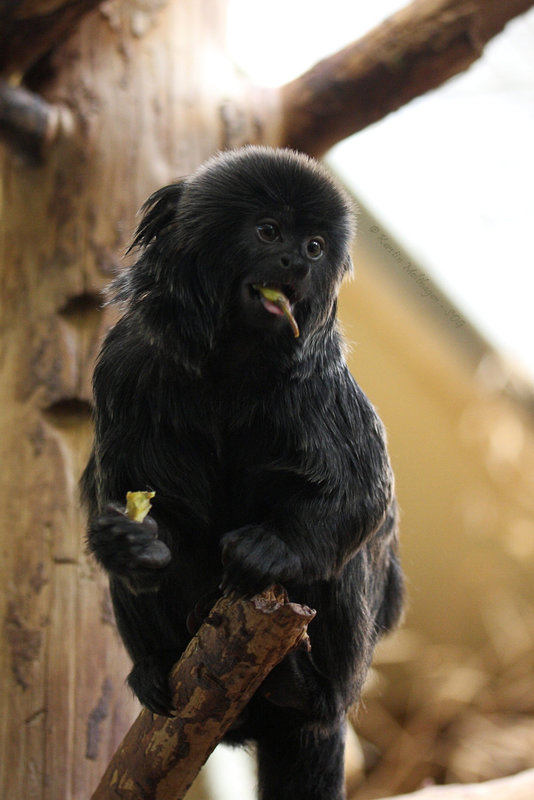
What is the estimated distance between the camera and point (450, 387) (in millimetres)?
5629

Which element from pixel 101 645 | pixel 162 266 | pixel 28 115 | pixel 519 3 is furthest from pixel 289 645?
pixel 519 3

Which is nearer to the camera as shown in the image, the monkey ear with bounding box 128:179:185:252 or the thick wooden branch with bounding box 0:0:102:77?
the monkey ear with bounding box 128:179:185:252

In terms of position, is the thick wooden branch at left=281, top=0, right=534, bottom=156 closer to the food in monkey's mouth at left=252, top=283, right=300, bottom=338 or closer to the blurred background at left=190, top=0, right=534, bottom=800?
the blurred background at left=190, top=0, right=534, bottom=800

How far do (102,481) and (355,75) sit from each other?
191 cm

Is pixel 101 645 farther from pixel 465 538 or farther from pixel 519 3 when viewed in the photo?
pixel 465 538

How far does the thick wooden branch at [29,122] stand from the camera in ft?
10.6

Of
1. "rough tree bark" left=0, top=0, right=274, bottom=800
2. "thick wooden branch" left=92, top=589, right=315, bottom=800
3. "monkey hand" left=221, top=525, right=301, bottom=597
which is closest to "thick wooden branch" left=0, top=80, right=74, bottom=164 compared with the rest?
"rough tree bark" left=0, top=0, right=274, bottom=800

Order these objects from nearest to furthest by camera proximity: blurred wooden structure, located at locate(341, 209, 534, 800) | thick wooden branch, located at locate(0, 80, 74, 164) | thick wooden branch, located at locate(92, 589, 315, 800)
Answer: thick wooden branch, located at locate(92, 589, 315, 800), thick wooden branch, located at locate(0, 80, 74, 164), blurred wooden structure, located at locate(341, 209, 534, 800)

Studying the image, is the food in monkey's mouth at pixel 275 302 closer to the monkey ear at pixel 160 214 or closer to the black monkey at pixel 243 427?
the black monkey at pixel 243 427

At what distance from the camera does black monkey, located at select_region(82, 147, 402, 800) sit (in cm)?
209

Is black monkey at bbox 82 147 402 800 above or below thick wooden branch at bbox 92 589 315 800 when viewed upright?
above

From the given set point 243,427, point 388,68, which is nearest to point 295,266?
point 243,427

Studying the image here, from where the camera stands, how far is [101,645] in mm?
3076

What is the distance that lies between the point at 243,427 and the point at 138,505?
1.12 feet
